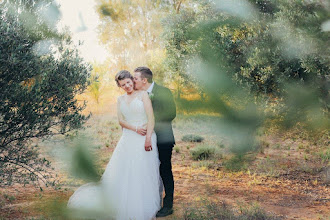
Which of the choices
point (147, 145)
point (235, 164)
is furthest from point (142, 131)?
point (235, 164)

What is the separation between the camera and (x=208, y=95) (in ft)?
1.68

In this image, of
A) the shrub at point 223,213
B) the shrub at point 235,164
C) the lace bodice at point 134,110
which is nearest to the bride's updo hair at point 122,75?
the lace bodice at point 134,110

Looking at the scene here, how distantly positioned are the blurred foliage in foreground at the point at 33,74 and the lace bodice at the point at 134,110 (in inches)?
43.3

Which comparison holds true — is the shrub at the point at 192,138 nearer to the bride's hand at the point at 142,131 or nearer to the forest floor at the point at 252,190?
the forest floor at the point at 252,190

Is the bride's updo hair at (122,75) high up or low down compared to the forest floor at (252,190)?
up

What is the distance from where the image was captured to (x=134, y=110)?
4379mm

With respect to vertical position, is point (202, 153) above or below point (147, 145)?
below

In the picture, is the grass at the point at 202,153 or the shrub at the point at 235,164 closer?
the shrub at the point at 235,164

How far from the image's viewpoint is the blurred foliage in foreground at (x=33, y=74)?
14.5 feet

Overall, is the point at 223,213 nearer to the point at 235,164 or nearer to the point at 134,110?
the point at 134,110

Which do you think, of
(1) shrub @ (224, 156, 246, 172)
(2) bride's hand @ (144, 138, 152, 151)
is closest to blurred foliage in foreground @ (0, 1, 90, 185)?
(2) bride's hand @ (144, 138, 152, 151)

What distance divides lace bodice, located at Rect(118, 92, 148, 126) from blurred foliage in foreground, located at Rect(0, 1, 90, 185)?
1.10 meters

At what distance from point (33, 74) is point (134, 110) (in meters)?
1.52

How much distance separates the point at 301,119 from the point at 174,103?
1.03ft
